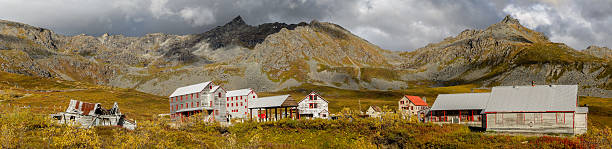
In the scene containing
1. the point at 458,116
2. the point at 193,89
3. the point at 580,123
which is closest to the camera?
the point at 580,123

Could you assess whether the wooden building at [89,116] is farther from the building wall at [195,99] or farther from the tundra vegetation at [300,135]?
the building wall at [195,99]

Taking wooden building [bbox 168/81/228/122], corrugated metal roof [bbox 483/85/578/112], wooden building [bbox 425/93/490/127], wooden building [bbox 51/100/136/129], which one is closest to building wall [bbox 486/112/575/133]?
corrugated metal roof [bbox 483/85/578/112]

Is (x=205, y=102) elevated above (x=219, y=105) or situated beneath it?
elevated above

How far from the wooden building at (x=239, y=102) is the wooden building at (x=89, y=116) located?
29363mm

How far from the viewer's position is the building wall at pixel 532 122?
54.8 metres

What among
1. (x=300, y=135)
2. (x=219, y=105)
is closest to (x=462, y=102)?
(x=300, y=135)

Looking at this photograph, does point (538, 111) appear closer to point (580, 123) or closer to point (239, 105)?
point (580, 123)

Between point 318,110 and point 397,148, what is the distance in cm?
3946

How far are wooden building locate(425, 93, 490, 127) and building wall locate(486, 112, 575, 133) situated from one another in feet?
41.7

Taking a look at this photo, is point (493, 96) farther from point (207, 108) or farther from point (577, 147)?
point (207, 108)

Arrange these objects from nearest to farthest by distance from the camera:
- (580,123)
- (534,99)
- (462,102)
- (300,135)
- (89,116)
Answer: (580,123) < (534,99) < (300,135) < (89,116) < (462,102)

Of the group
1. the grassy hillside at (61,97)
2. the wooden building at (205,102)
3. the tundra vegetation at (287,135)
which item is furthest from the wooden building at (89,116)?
the grassy hillside at (61,97)

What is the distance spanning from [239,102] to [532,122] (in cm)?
6734

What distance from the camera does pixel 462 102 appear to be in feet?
250
